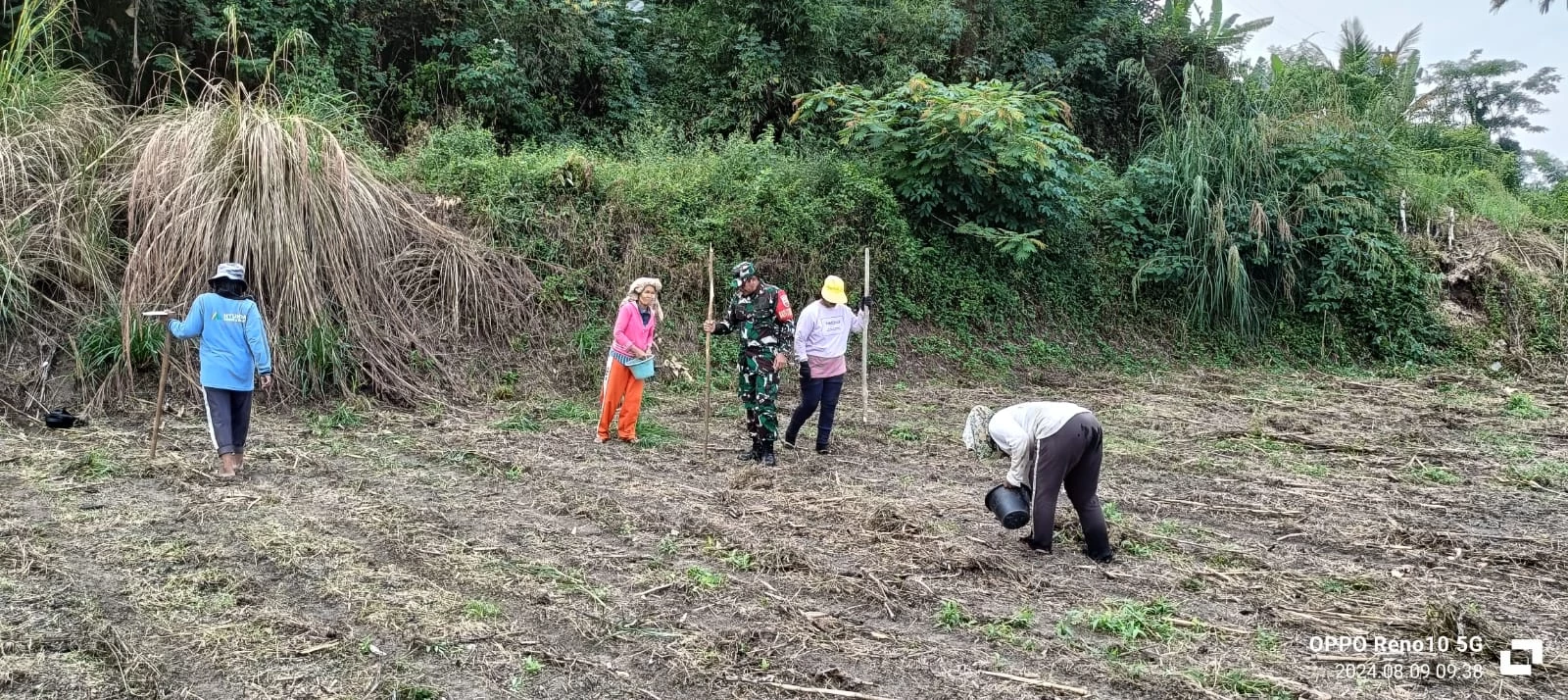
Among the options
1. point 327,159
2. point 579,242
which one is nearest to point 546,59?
point 579,242

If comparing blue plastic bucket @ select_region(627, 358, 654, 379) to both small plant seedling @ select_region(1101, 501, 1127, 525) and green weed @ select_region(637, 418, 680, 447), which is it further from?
small plant seedling @ select_region(1101, 501, 1127, 525)

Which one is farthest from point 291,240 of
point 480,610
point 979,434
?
point 979,434

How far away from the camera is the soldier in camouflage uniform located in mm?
7672

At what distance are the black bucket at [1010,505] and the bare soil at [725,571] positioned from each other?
0.23 metres

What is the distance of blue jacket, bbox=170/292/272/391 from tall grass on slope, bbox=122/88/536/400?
239 centimetres

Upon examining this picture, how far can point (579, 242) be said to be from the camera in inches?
460

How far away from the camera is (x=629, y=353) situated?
8.13 m

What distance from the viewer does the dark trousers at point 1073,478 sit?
5117 mm

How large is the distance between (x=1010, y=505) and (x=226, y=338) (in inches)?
195

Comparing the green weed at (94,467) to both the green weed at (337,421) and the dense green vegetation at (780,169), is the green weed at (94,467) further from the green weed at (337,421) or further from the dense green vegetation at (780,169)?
the dense green vegetation at (780,169)

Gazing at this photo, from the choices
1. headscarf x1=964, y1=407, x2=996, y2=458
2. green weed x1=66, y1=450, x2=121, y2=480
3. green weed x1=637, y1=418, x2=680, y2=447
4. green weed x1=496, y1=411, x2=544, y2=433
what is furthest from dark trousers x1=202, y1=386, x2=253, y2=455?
headscarf x1=964, y1=407, x2=996, y2=458

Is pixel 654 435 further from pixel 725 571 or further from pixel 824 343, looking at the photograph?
pixel 725 571

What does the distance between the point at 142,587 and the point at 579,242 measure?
755cm

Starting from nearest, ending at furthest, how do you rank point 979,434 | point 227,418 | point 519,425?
point 979,434, point 227,418, point 519,425
